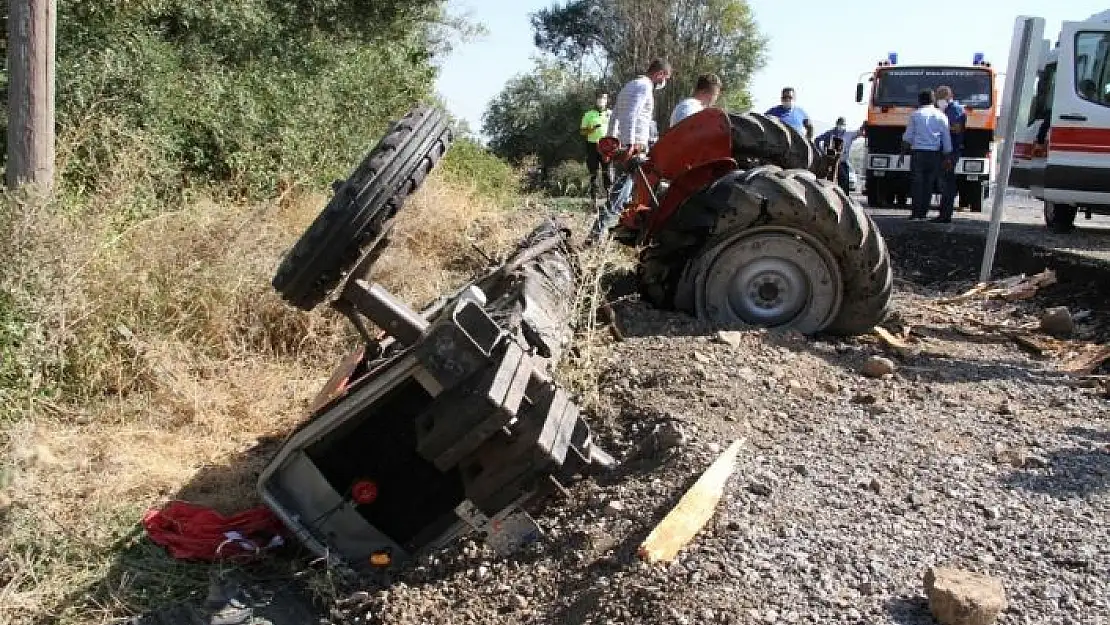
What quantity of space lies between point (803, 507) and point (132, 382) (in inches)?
154

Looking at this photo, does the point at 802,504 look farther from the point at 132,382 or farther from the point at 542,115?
the point at 542,115

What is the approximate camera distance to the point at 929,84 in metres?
17.8

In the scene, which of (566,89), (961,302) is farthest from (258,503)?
(566,89)

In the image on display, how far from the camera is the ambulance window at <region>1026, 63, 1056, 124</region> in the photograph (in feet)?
45.8

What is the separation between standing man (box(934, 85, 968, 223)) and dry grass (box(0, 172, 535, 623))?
357 inches

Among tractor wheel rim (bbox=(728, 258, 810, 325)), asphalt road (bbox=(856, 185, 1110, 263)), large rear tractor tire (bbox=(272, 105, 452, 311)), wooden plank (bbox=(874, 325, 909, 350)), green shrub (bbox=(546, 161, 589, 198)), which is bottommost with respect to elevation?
green shrub (bbox=(546, 161, 589, 198))

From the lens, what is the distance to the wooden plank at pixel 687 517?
3.13 metres

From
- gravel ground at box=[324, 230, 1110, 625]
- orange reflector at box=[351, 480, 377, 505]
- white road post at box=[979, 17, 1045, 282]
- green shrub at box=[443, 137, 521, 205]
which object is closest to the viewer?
gravel ground at box=[324, 230, 1110, 625]

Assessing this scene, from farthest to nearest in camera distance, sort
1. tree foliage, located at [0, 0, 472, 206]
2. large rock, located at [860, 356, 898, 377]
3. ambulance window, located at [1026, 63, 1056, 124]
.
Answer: ambulance window, located at [1026, 63, 1056, 124] → tree foliage, located at [0, 0, 472, 206] → large rock, located at [860, 356, 898, 377]

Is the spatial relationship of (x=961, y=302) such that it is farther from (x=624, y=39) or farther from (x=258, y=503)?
(x=624, y=39)

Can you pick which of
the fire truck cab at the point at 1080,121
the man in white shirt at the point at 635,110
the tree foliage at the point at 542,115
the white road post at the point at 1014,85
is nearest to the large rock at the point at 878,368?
the white road post at the point at 1014,85

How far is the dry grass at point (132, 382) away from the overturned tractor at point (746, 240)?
197 centimetres

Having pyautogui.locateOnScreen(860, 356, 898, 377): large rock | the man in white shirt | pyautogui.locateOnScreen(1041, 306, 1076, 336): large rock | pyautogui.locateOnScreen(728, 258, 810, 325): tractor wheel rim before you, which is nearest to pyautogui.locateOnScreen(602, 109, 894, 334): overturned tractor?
pyautogui.locateOnScreen(728, 258, 810, 325): tractor wheel rim

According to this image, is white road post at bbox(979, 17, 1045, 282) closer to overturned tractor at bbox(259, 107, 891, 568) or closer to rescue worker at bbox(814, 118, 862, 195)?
overturned tractor at bbox(259, 107, 891, 568)
